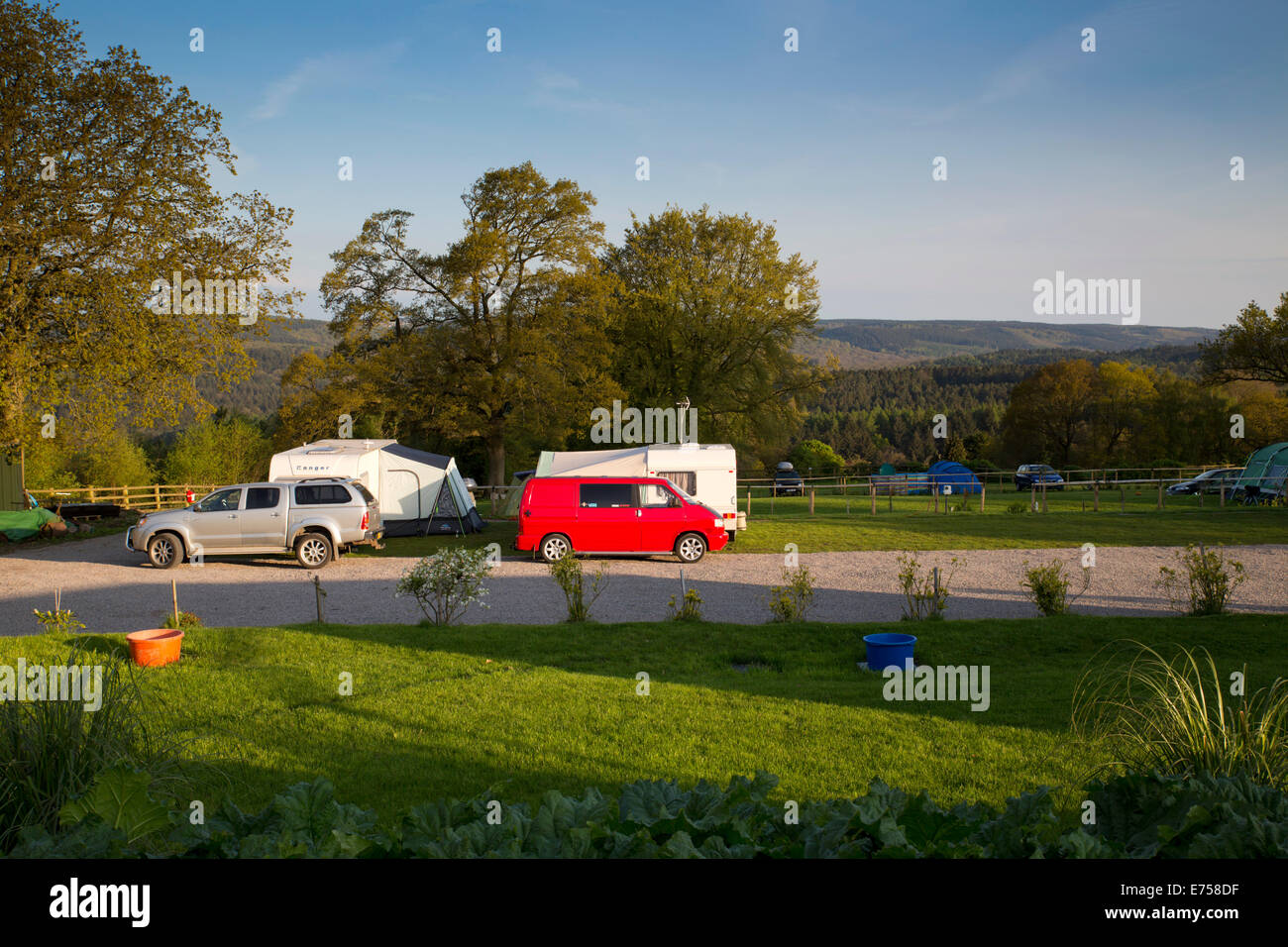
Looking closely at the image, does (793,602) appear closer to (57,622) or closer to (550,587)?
(550,587)

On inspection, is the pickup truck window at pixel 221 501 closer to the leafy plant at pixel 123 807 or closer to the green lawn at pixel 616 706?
the green lawn at pixel 616 706

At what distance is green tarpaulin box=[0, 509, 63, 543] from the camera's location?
814 inches

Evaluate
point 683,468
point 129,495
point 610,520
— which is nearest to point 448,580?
point 610,520

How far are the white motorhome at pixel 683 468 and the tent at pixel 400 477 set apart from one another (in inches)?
135

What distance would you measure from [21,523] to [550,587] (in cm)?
1562

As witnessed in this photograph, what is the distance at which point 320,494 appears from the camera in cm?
1708

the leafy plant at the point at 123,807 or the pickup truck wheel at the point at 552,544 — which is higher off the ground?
the leafy plant at the point at 123,807

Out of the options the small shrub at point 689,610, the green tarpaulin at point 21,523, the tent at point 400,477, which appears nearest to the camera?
the small shrub at point 689,610

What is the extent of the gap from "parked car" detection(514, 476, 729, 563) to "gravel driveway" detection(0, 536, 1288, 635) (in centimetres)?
47

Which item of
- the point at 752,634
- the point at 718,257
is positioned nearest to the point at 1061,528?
the point at 752,634

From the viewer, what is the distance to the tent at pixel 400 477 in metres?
20.3

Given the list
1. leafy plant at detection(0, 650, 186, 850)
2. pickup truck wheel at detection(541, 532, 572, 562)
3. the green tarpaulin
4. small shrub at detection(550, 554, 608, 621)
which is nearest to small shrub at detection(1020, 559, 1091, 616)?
small shrub at detection(550, 554, 608, 621)

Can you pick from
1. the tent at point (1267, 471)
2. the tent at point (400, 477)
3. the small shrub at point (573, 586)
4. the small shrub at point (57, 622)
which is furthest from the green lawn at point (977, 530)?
the small shrub at point (57, 622)
